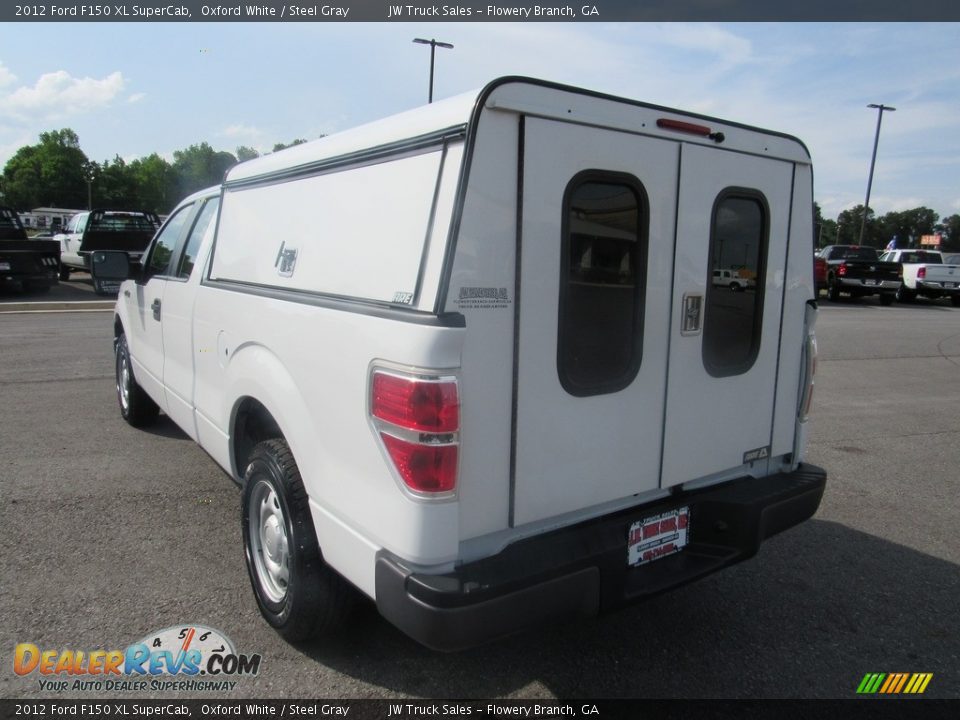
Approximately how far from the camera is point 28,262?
15656 mm

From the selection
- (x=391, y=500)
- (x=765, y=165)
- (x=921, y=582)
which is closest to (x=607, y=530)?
(x=391, y=500)

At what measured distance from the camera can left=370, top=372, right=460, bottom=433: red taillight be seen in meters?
2.10

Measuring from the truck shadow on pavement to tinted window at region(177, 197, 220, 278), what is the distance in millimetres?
2387

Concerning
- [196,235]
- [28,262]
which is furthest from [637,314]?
[28,262]

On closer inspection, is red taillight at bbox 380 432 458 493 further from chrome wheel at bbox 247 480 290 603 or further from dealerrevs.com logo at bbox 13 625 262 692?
dealerrevs.com logo at bbox 13 625 262 692

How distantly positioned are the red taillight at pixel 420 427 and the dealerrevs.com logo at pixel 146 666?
1.27 meters

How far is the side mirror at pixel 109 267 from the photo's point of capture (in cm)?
477

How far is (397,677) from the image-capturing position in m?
2.75

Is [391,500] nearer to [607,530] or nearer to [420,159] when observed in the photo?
[607,530]

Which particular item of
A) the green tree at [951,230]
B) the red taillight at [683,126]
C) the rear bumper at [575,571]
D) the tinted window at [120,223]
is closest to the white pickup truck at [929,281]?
the tinted window at [120,223]

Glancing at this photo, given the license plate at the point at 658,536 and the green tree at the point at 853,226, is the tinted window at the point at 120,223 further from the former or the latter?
the green tree at the point at 853,226

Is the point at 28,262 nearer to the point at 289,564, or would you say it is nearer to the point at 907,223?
the point at 289,564

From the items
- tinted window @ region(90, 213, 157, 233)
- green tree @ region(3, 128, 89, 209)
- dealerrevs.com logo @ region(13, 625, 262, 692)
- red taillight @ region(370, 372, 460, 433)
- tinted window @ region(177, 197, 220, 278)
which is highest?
green tree @ region(3, 128, 89, 209)

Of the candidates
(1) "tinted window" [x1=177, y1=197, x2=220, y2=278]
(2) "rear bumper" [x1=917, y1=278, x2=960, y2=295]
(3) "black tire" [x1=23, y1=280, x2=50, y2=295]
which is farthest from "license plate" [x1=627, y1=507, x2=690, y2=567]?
(2) "rear bumper" [x1=917, y1=278, x2=960, y2=295]
